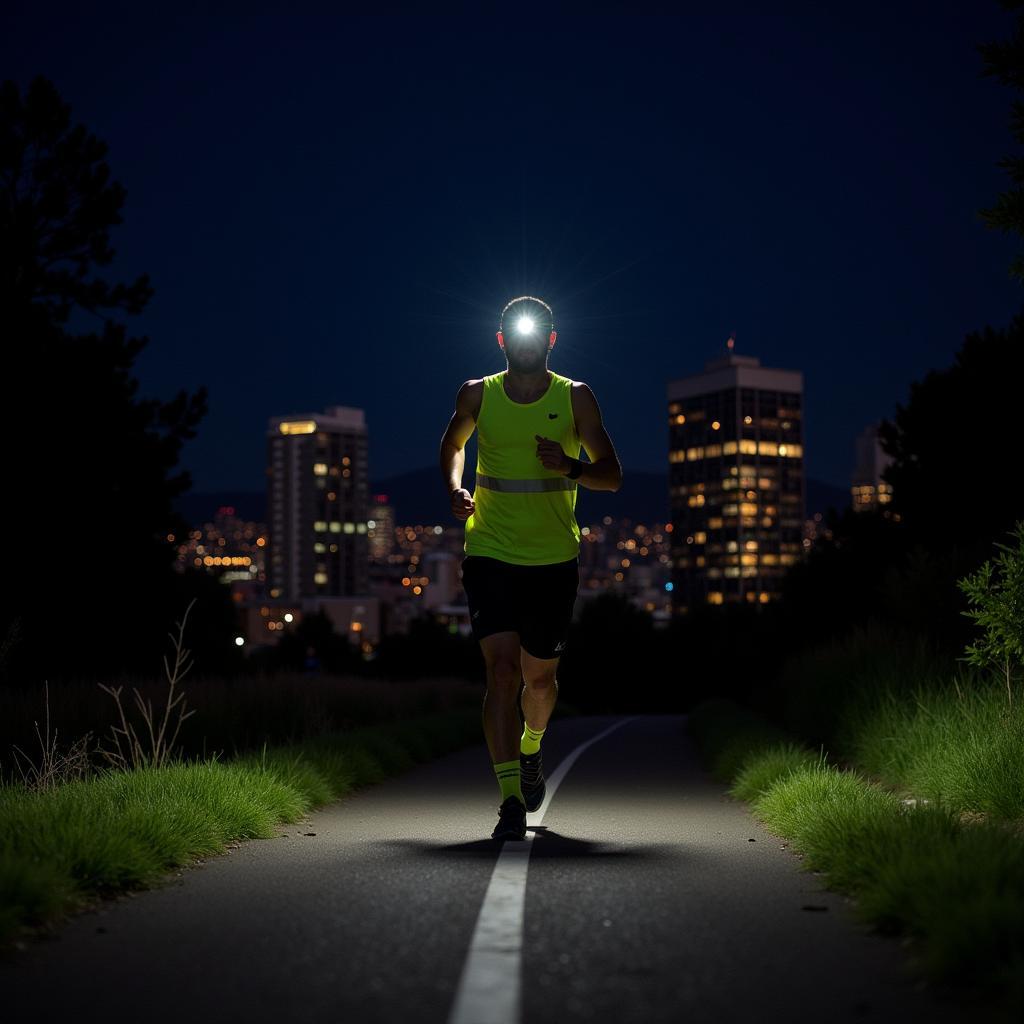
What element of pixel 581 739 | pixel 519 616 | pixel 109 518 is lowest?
pixel 581 739

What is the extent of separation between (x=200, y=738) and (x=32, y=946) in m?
11.7

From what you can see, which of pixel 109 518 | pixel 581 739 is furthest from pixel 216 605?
pixel 581 739

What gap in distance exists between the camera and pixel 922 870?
18.0 feet

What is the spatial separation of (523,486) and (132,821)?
2.84 meters

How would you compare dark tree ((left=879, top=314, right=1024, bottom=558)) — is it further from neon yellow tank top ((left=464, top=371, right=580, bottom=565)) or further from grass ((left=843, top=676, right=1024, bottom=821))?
neon yellow tank top ((left=464, top=371, right=580, bottom=565))

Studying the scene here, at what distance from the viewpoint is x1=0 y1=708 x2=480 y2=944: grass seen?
5.71 metres

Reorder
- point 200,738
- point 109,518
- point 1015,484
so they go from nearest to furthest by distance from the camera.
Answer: point 200,738 < point 109,518 < point 1015,484

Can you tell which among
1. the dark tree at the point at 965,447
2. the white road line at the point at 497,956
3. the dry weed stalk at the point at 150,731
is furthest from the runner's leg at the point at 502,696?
the dark tree at the point at 965,447

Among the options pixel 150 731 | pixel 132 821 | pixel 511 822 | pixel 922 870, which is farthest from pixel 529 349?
pixel 922 870

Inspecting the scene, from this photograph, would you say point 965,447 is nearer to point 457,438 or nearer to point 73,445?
point 73,445

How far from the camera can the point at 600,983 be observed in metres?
4.57

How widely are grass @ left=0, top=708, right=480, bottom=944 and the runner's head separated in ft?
9.81

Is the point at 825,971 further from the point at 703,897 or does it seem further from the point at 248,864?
the point at 248,864

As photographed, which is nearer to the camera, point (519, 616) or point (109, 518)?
point (519, 616)
